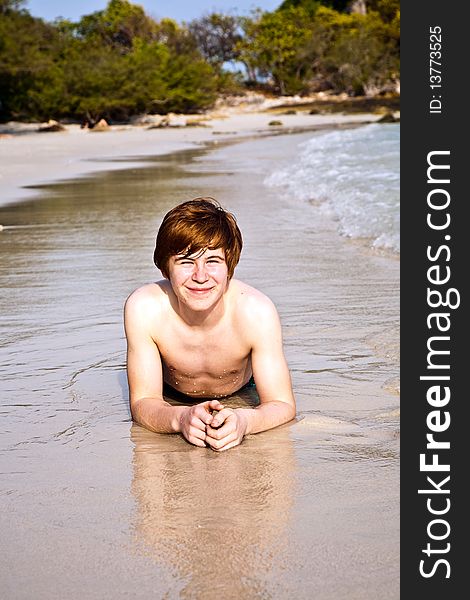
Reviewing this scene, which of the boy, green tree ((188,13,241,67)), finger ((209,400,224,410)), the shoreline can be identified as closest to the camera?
finger ((209,400,224,410))

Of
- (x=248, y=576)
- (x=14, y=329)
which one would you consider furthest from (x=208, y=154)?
(x=248, y=576)

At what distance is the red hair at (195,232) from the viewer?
3375mm

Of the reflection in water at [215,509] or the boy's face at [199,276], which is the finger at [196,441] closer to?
the reflection in water at [215,509]

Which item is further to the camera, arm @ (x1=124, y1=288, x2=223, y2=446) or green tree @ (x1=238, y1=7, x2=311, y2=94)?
green tree @ (x1=238, y1=7, x2=311, y2=94)

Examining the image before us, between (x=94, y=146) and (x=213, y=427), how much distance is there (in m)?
24.7

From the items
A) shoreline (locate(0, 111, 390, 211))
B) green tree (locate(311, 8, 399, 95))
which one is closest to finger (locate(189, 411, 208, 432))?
shoreline (locate(0, 111, 390, 211))

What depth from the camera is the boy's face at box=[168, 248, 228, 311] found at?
11.2 feet

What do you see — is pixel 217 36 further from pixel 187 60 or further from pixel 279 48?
pixel 187 60

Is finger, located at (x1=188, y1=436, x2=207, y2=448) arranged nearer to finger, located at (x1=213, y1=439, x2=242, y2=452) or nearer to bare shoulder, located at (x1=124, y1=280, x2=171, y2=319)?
finger, located at (x1=213, y1=439, x2=242, y2=452)

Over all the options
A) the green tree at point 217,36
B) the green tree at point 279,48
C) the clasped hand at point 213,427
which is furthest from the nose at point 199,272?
the green tree at point 217,36

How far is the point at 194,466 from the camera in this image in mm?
3111

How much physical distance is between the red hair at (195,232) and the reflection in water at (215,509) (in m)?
0.71

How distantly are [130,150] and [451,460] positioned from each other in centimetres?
2364

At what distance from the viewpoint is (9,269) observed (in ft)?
23.6
